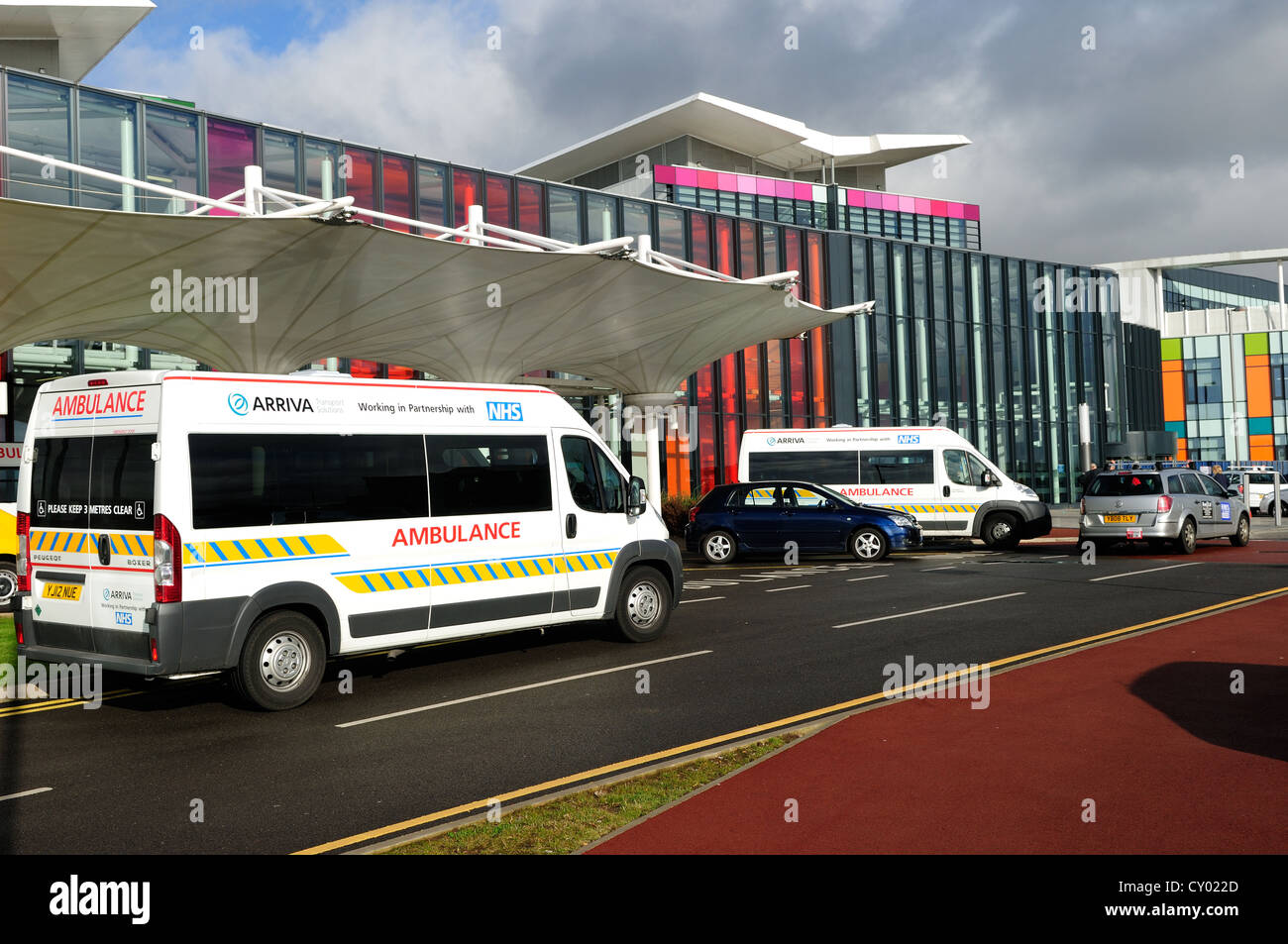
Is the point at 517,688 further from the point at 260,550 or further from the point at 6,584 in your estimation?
the point at 6,584

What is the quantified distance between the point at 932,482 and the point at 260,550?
18.6 m

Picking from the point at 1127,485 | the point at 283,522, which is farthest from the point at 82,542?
the point at 1127,485

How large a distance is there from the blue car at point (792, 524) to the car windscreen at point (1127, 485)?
3848 mm

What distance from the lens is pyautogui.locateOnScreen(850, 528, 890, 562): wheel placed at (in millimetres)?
22031

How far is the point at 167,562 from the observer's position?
8.10 metres

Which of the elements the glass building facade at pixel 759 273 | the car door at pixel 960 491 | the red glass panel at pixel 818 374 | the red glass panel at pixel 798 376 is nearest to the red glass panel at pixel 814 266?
the glass building facade at pixel 759 273

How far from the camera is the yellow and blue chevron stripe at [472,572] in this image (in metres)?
9.31

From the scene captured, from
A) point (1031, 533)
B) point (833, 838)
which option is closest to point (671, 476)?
point (1031, 533)

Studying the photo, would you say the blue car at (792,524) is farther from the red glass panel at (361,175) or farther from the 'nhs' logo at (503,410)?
the red glass panel at (361,175)

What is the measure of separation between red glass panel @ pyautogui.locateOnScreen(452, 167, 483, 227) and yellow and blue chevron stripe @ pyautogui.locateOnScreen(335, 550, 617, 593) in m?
22.5

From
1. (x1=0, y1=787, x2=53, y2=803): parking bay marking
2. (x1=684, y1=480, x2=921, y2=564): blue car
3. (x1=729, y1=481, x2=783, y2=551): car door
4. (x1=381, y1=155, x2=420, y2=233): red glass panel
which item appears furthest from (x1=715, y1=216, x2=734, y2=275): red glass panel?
(x1=0, y1=787, x2=53, y2=803): parking bay marking
